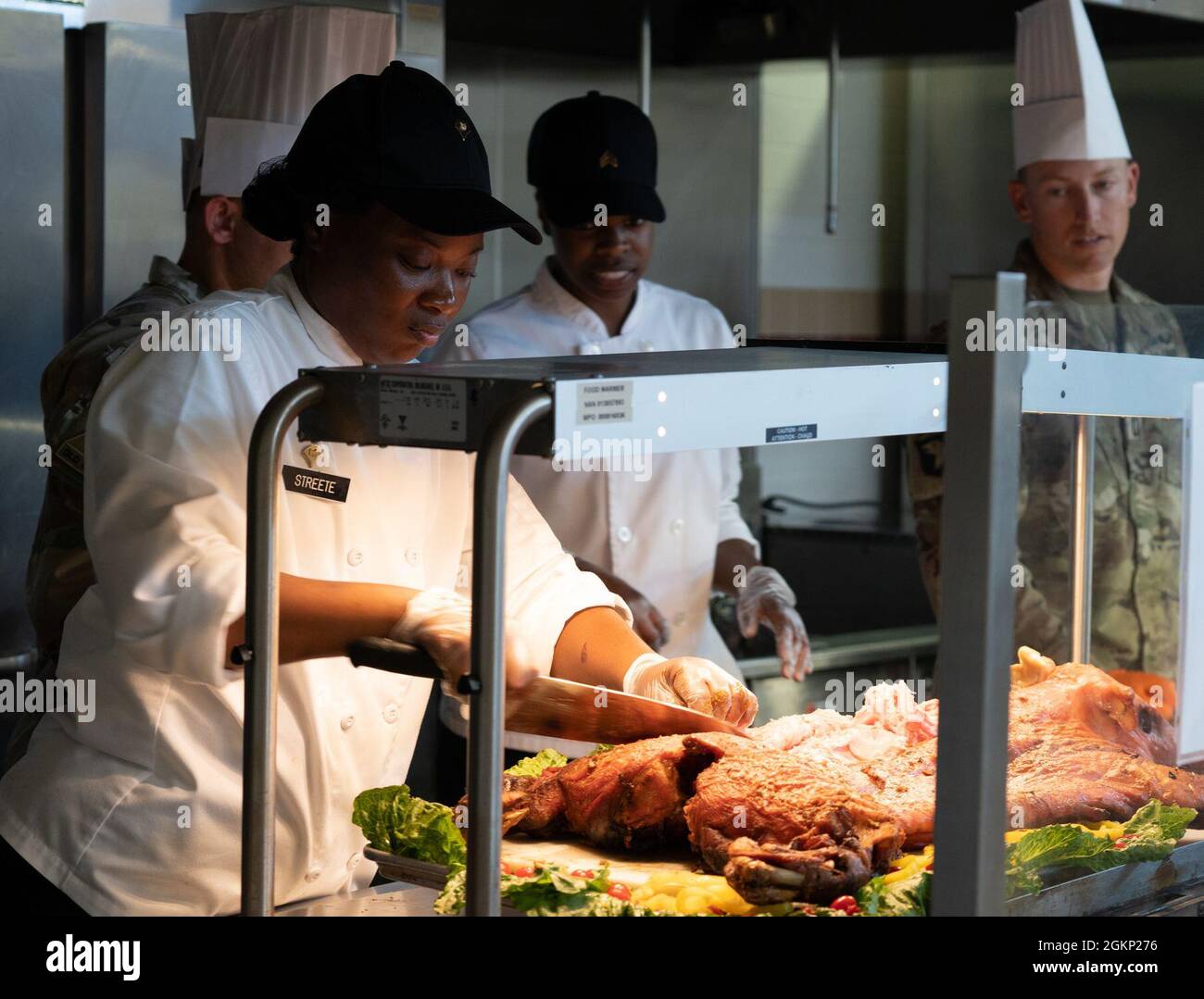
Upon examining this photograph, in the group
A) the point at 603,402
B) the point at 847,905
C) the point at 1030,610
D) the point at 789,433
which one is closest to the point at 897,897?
the point at 847,905

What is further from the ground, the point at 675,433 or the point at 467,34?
the point at 467,34

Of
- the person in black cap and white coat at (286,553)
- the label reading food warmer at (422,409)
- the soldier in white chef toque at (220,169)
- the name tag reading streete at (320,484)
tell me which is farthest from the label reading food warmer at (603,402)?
the soldier in white chef toque at (220,169)

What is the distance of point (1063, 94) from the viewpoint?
3.06 meters

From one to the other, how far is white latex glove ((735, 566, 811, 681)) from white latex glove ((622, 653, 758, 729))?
0.90 metres

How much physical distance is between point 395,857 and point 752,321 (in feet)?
10.7

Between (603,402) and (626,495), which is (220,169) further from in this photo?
(603,402)

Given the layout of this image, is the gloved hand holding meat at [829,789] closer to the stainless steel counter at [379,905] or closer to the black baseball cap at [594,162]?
the stainless steel counter at [379,905]

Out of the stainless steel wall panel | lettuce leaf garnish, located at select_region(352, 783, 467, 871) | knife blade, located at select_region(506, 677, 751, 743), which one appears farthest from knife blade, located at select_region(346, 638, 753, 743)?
the stainless steel wall panel

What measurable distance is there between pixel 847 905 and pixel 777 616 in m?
1.41

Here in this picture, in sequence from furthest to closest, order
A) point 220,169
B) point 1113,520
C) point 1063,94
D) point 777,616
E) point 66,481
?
point 1063,94 < point 777,616 < point 220,169 < point 66,481 < point 1113,520

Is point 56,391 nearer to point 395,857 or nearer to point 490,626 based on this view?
point 395,857

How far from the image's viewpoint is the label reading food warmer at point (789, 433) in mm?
1304
